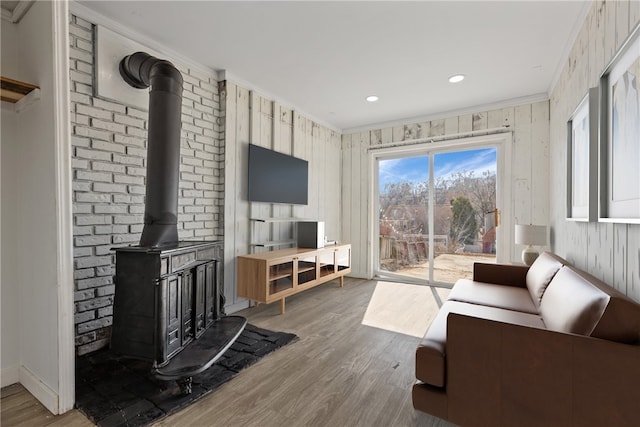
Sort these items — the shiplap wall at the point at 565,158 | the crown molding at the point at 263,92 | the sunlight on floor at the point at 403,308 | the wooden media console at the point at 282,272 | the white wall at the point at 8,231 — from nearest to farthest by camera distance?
1. the shiplap wall at the point at 565,158
2. the white wall at the point at 8,231
3. the sunlight on floor at the point at 403,308
4. the wooden media console at the point at 282,272
5. the crown molding at the point at 263,92

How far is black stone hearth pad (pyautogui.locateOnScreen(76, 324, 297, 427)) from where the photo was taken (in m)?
1.56

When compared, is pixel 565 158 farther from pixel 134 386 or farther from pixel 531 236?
pixel 134 386

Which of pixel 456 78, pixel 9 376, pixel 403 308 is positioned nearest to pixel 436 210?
pixel 403 308

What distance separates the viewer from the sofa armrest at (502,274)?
8.76 ft

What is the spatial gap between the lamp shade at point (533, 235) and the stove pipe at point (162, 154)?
11.1 ft

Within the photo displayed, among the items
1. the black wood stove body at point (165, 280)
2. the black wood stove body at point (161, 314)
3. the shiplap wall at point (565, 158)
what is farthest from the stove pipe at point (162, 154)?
the shiplap wall at point (565, 158)

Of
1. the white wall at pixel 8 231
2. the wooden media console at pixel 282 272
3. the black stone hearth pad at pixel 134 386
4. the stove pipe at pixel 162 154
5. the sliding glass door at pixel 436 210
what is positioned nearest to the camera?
the black stone hearth pad at pixel 134 386

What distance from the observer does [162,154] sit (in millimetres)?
2113

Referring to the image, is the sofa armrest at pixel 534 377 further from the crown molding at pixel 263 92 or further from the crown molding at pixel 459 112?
the crown molding at pixel 459 112

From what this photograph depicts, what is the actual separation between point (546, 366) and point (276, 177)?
10.2ft

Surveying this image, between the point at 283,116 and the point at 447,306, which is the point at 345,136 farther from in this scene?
the point at 447,306

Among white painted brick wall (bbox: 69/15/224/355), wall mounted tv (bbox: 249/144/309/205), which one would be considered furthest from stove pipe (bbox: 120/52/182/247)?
wall mounted tv (bbox: 249/144/309/205)

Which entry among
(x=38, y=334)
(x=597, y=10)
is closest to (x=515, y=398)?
(x=597, y=10)

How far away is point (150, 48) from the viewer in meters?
2.54
